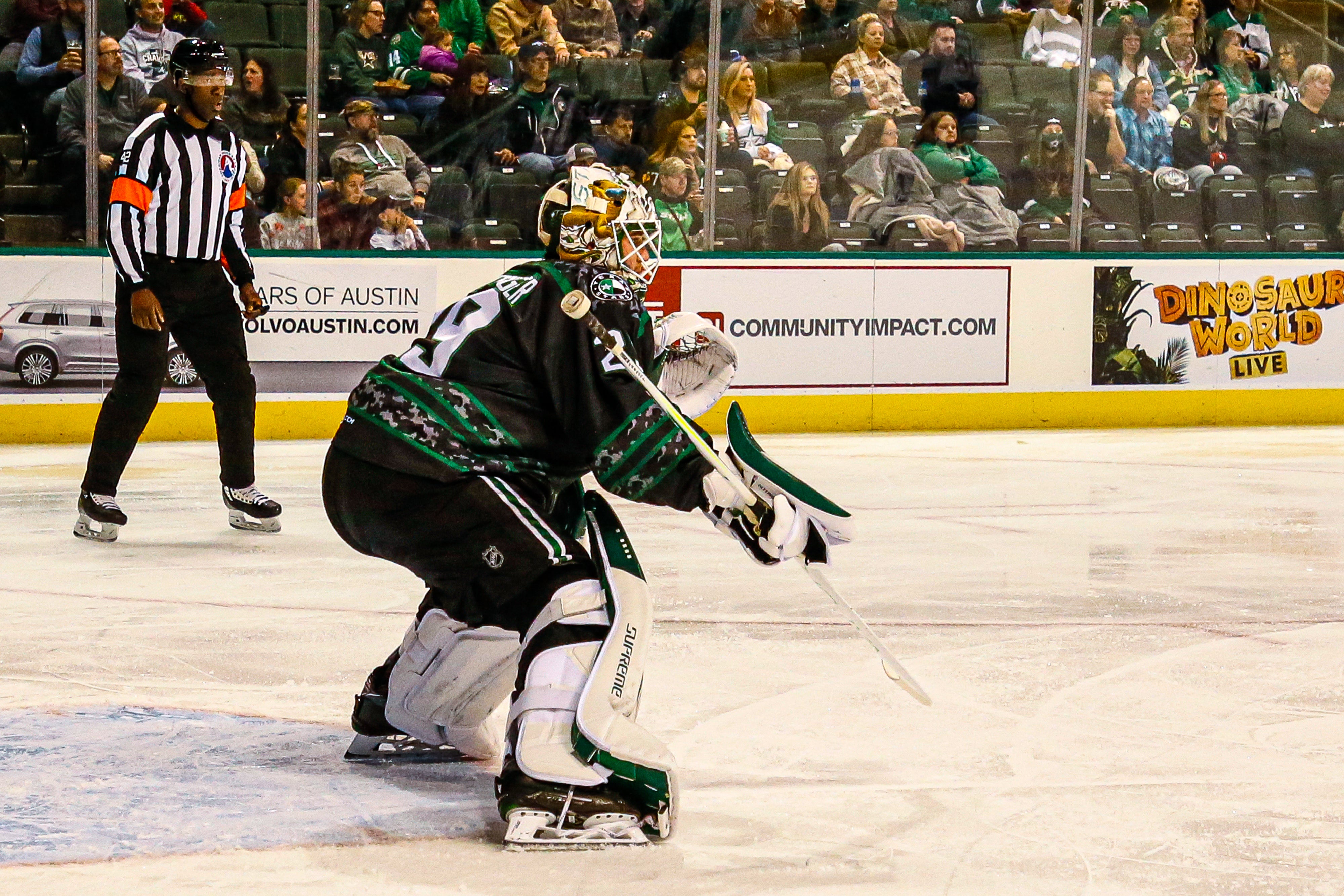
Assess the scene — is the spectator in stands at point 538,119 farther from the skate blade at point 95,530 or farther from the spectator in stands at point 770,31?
the skate blade at point 95,530

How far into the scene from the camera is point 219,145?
213 inches

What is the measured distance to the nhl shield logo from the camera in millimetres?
2510

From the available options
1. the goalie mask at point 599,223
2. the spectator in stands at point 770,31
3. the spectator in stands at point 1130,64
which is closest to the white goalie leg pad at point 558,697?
the goalie mask at point 599,223

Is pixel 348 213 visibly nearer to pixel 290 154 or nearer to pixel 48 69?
pixel 290 154

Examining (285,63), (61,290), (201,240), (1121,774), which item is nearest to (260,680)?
(1121,774)

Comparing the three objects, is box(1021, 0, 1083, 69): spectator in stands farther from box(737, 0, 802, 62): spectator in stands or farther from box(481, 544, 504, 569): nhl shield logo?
box(481, 544, 504, 569): nhl shield logo

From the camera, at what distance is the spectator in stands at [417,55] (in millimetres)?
8141

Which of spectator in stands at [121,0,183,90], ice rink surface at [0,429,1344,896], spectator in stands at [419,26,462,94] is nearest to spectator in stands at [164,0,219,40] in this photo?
spectator in stands at [121,0,183,90]

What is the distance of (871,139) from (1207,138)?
2.02 m

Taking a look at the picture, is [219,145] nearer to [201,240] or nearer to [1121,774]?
[201,240]

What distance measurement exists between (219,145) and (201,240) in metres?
0.31

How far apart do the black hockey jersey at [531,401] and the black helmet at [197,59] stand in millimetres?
2834

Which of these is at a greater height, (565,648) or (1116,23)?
(1116,23)

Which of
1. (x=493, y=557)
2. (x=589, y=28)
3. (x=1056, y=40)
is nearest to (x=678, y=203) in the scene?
(x=589, y=28)
